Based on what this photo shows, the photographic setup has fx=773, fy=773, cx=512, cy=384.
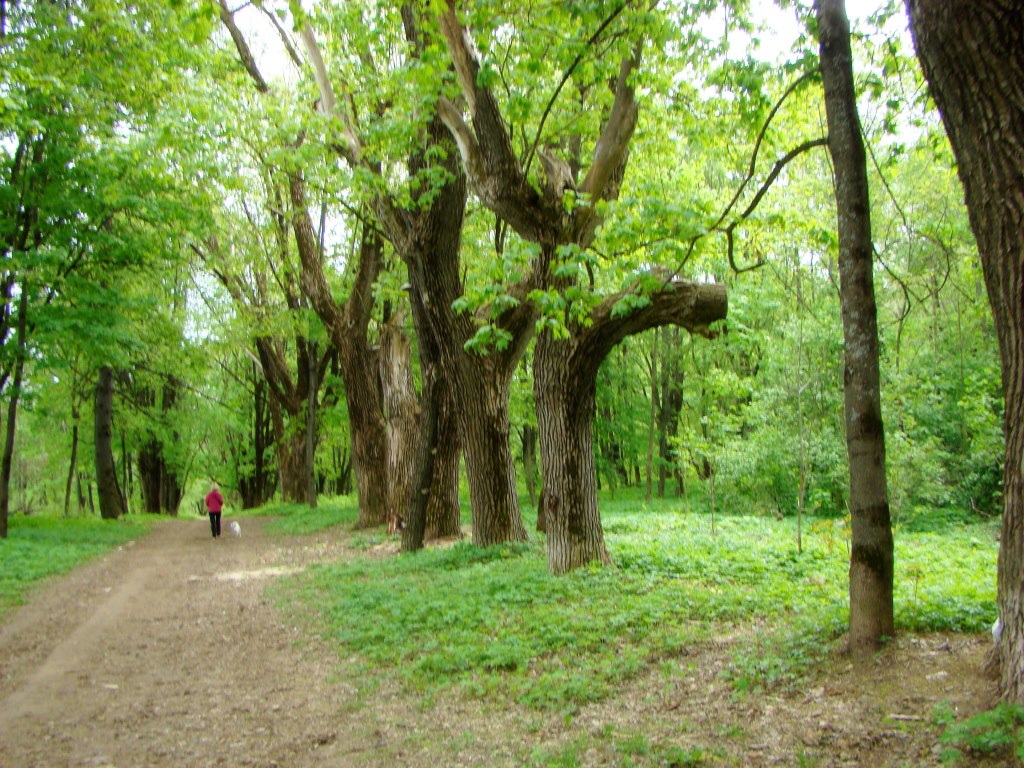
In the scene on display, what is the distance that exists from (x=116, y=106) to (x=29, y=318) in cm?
467

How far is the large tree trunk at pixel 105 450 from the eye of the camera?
22.5 meters

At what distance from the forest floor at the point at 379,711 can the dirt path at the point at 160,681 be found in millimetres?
21

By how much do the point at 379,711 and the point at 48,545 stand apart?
1220 cm

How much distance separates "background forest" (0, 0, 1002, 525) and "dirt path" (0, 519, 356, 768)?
3.40 metres

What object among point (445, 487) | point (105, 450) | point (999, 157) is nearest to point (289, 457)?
point (105, 450)

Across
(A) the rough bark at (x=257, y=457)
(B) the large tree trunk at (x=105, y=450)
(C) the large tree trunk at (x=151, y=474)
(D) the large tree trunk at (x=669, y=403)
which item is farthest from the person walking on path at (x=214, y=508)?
(C) the large tree trunk at (x=151, y=474)

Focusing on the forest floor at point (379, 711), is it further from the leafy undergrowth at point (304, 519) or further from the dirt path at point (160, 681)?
the leafy undergrowth at point (304, 519)

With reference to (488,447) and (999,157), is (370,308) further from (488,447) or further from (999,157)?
(999,157)

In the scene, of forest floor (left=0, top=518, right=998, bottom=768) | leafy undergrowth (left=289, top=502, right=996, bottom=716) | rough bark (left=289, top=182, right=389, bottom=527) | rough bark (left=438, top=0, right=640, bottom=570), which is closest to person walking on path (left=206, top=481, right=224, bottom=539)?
rough bark (left=289, top=182, right=389, bottom=527)

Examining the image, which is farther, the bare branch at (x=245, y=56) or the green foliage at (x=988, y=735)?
the bare branch at (x=245, y=56)

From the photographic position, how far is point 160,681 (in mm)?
6727

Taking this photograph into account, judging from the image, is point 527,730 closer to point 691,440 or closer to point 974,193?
point 974,193

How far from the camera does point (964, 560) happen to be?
9.68m

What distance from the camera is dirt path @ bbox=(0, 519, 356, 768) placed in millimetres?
5145
